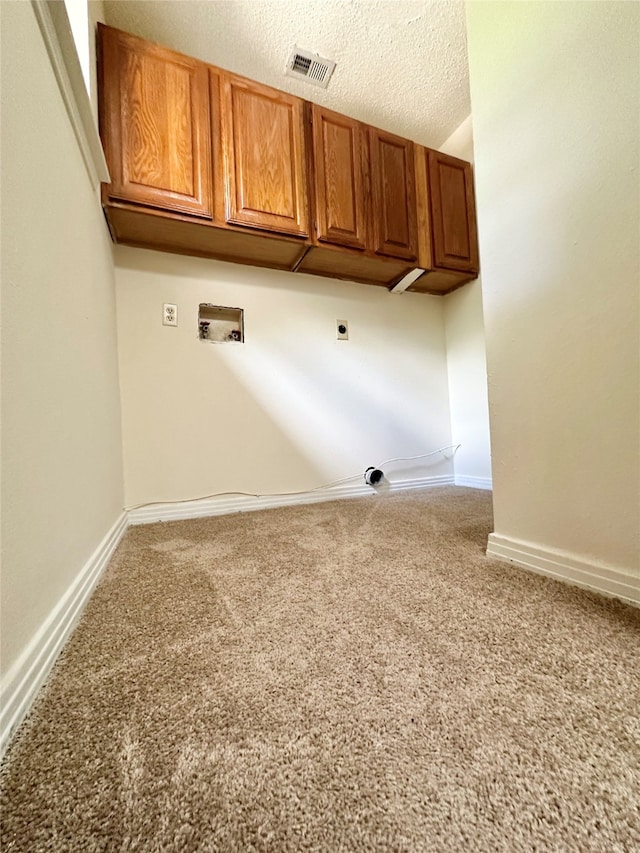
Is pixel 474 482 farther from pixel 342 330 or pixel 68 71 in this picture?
pixel 68 71

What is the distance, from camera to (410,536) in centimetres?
112

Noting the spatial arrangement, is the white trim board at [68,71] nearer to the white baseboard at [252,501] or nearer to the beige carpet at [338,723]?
the beige carpet at [338,723]

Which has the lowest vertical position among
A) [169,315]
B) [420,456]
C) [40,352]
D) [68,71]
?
[420,456]

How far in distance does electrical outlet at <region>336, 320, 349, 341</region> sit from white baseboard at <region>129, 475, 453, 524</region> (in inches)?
35.6

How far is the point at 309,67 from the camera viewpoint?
1.62 m

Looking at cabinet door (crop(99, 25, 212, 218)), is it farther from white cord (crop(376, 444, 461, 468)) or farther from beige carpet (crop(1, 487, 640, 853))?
white cord (crop(376, 444, 461, 468))

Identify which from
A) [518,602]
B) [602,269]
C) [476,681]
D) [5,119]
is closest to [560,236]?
[602,269]

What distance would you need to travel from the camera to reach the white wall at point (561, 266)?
661mm

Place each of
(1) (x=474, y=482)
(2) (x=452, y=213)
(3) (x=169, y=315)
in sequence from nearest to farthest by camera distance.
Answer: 1. (3) (x=169, y=315)
2. (2) (x=452, y=213)
3. (1) (x=474, y=482)

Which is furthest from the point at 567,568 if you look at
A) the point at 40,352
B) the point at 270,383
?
the point at 270,383

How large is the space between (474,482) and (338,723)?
1916 millimetres

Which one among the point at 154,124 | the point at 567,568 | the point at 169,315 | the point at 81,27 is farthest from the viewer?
the point at 169,315

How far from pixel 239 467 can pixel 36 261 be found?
3.99ft

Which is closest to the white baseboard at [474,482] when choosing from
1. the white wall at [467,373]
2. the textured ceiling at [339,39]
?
the white wall at [467,373]
